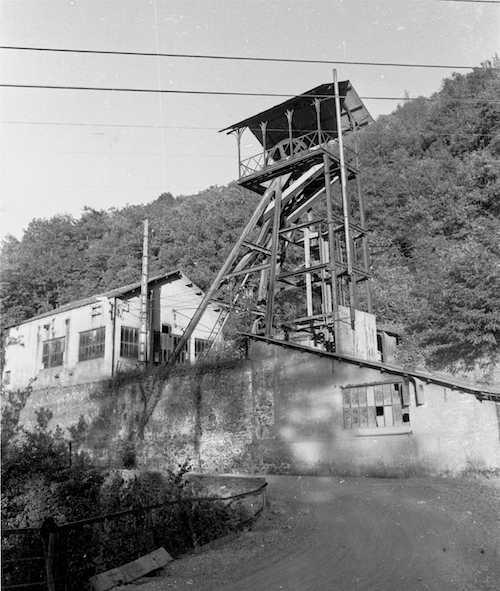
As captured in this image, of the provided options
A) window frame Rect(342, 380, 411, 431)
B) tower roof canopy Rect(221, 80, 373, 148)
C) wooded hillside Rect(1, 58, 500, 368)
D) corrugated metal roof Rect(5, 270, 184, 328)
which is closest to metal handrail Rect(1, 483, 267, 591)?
window frame Rect(342, 380, 411, 431)

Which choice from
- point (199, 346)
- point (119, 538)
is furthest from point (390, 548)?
point (199, 346)

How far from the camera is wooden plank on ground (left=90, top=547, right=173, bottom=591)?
6.61 metres

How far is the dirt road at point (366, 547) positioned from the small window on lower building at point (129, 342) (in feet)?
48.0

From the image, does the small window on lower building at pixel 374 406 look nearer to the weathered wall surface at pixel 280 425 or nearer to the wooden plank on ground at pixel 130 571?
the weathered wall surface at pixel 280 425

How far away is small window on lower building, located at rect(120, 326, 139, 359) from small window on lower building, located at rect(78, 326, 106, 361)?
86 centimetres

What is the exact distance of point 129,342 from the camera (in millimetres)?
24922

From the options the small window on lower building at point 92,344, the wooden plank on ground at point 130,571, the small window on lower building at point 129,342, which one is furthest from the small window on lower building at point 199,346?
the wooden plank on ground at point 130,571

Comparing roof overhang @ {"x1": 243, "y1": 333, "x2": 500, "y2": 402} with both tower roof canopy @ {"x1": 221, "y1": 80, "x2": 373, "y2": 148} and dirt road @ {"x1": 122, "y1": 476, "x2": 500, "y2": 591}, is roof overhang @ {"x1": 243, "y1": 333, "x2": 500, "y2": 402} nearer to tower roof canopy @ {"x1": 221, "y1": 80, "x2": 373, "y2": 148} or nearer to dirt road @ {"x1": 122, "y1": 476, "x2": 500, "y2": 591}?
dirt road @ {"x1": 122, "y1": 476, "x2": 500, "y2": 591}

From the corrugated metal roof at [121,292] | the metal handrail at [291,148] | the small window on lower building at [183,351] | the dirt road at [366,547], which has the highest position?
the metal handrail at [291,148]

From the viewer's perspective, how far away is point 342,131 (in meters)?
20.0

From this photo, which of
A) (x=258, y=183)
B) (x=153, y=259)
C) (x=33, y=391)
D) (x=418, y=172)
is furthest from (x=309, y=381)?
(x=153, y=259)

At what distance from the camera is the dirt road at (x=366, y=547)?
6578 mm

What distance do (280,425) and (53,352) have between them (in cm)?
1533

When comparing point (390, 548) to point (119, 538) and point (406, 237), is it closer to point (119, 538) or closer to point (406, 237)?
point (119, 538)
